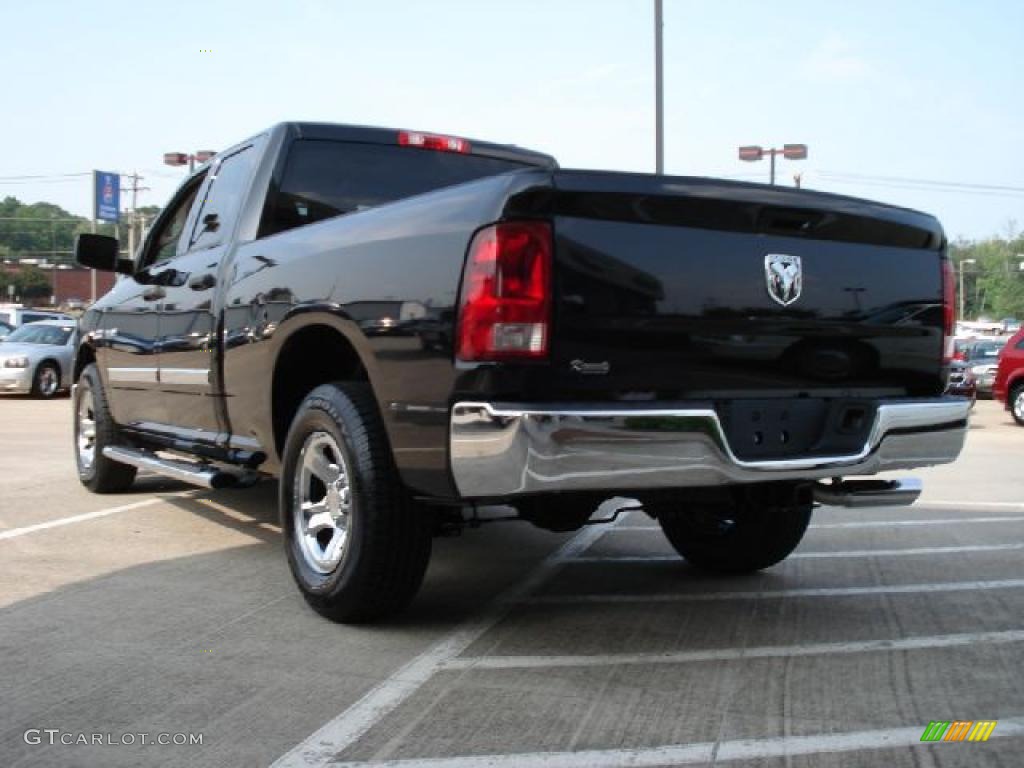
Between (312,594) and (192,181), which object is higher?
(192,181)

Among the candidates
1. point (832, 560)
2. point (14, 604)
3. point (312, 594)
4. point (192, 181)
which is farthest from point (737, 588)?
point (192, 181)

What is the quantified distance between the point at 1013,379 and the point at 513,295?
51.7 feet

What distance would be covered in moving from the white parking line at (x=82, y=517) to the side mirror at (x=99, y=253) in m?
1.47

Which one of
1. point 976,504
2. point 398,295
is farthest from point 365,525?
point 976,504

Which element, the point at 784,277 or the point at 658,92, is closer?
the point at 784,277

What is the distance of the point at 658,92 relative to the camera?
17.0m

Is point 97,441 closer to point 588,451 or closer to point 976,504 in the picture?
point 588,451

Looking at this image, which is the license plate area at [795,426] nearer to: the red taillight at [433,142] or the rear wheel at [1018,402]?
the red taillight at [433,142]

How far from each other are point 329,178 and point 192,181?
1.33m

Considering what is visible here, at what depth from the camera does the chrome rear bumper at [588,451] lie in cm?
325

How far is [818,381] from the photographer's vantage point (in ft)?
12.7

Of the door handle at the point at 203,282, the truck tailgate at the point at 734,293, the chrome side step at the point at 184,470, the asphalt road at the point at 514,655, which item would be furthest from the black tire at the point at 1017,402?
the door handle at the point at 203,282

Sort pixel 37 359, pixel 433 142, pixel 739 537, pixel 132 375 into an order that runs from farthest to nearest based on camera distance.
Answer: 1. pixel 37 359
2. pixel 132 375
3. pixel 433 142
4. pixel 739 537

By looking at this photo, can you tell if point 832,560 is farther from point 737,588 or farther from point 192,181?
point 192,181
